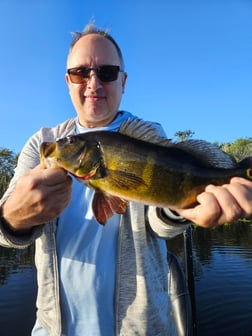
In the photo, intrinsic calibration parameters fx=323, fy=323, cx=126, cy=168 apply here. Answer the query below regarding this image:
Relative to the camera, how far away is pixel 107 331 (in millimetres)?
2564

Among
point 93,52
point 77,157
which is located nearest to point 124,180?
point 77,157

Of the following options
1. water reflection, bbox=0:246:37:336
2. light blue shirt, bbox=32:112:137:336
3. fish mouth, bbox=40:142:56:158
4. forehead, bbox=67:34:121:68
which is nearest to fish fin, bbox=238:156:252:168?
light blue shirt, bbox=32:112:137:336

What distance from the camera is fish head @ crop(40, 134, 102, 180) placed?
2309 mm

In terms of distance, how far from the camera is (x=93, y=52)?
3.06 metres

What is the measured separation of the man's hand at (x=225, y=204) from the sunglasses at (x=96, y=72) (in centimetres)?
152

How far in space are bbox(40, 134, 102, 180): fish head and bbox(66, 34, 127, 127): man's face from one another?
29.0 inches

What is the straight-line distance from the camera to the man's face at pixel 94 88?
300cm

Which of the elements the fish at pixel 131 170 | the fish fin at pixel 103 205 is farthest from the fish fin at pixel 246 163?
the fish fin at pixel 103 205

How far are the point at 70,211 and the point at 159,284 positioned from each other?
3.23ft

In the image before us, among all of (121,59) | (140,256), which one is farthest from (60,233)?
(121,59)

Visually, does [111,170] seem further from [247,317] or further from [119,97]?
[247,317]

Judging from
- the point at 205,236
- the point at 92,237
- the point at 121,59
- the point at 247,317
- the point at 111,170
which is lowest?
the point at 247,317

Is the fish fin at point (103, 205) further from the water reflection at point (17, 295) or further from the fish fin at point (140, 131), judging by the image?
the water reflection at point (17, 295)

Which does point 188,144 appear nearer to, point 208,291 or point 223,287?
point 208,291
